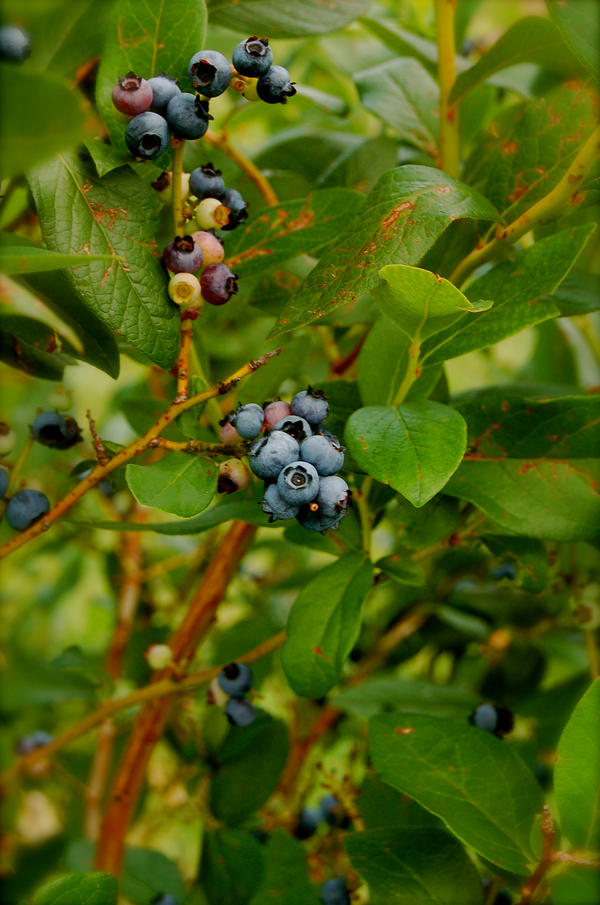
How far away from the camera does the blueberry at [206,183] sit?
81 centimetres

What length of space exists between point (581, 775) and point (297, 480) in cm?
38

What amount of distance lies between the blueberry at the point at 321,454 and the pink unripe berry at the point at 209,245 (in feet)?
0.73

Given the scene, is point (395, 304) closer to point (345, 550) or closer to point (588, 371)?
point (345, 550)

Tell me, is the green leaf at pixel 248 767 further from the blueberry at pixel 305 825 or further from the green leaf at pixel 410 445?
the green leaf at pixel 410 445

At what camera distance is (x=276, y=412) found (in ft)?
2.46

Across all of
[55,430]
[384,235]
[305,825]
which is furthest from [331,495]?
[305,825]

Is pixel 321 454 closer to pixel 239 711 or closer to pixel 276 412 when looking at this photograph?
pixel 276 412

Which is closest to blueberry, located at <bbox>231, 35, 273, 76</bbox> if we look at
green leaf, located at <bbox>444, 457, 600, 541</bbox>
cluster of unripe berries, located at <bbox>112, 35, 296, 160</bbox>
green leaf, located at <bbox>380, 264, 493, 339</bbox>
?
cluster of unripe berries, located at <bbox>112, 35, 296, 160</bbox>

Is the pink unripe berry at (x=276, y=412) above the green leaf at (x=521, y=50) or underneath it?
underneath

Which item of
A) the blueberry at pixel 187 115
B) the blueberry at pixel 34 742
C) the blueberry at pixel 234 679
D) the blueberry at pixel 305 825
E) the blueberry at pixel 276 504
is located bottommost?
the blueberry at pixel 34 742

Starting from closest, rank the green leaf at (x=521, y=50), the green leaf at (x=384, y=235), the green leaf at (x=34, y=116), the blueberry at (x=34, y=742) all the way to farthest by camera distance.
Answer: the green leaf at (x=34, y=116) < the green leaf at (x=384, y=235) < the green leaf at (x=521, y=50) < the blueberry at (x=34, y=742)

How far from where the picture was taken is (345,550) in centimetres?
96

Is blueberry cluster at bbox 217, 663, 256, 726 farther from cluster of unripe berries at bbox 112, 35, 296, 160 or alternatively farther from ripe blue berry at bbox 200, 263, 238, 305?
cluster of unripe berries at bbox 112, 35, 296, 160

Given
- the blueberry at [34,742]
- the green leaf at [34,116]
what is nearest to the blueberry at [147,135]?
the green leaf at [34,116]
